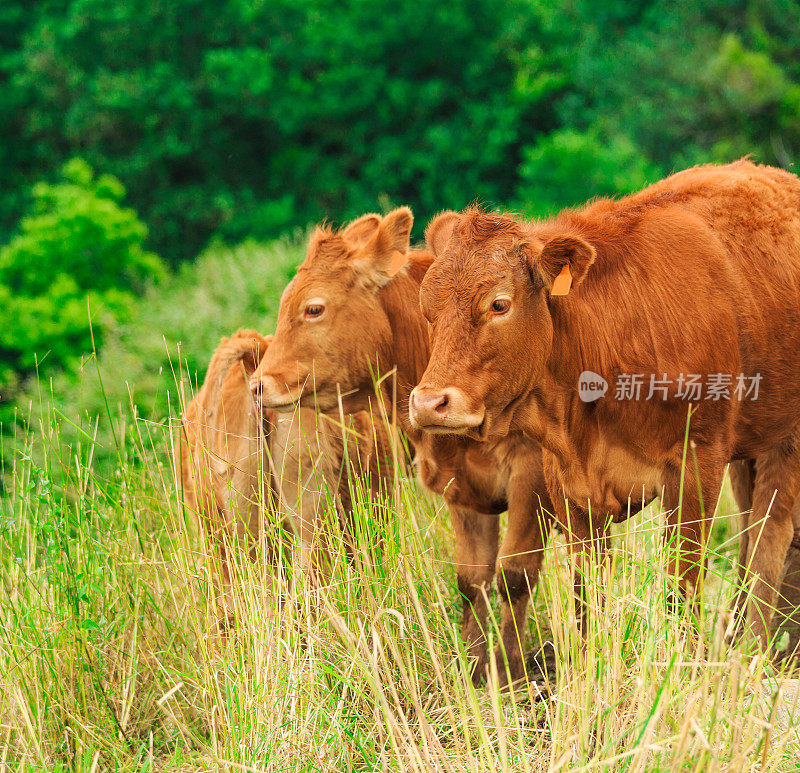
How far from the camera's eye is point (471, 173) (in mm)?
19938

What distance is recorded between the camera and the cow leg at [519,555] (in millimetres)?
3734

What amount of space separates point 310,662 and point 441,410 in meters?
1.04

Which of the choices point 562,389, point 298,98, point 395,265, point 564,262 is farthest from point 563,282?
point 298,98

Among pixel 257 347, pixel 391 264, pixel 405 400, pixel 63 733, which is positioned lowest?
pixel 63 733

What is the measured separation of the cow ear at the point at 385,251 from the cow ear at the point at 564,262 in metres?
1.07

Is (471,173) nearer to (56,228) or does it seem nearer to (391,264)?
(56,228)

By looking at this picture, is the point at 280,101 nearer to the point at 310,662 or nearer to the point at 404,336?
the point at 404,336

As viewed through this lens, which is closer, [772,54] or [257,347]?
[257,347]

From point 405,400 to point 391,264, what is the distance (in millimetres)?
614

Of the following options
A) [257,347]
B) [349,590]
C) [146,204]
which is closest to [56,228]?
[146,204]

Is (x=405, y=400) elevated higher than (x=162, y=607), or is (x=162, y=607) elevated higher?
(x=405, y=400)

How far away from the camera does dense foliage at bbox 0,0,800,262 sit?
2017cm

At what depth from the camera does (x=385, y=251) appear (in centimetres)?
411

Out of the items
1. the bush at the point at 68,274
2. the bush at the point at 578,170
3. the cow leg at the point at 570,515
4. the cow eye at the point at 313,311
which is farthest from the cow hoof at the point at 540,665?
the bush at the point at 578,170
